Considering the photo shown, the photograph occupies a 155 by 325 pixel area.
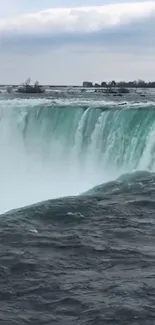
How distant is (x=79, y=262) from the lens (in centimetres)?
781

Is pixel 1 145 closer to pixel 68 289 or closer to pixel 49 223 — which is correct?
pixel 49 223

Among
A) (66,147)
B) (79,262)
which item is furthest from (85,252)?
(66,147)

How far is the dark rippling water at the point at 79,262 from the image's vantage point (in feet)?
20.6

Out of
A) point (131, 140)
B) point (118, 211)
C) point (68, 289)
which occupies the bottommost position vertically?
point (68, 289)

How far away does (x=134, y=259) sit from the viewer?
26.1 feet

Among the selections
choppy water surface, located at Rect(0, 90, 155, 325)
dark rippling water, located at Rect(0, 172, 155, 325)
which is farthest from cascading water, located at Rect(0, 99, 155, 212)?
dark rippling water, located at Rect(0, 172, 155, 325)

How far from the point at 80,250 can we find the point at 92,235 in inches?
31.1

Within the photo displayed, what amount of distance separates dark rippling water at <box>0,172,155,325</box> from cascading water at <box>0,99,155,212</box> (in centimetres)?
861

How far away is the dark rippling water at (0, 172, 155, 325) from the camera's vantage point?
6.28m

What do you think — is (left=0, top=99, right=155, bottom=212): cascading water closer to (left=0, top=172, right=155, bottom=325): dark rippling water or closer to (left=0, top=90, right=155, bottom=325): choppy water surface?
(left=0, top=90, right=155, bottom=325): choppy water surface

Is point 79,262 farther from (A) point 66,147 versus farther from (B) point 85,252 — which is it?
(A) point 66,147

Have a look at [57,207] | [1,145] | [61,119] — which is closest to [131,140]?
[61,119]

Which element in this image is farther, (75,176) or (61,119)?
(61,119)

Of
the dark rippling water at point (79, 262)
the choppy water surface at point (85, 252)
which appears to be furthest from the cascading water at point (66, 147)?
the dark rippling water at point (79, 262)
